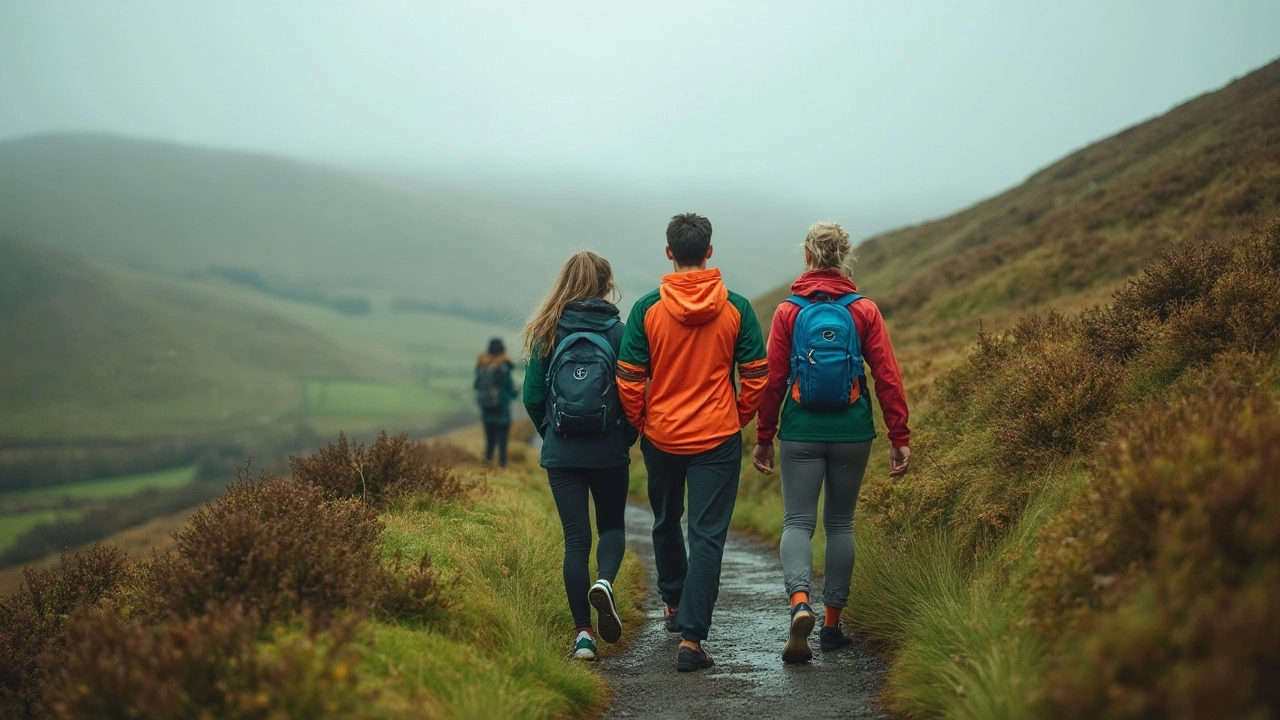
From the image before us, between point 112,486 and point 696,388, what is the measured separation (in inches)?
5447

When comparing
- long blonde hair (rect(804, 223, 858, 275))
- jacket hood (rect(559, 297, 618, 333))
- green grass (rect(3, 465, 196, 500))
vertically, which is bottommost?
green grass (rect(3, 465, 196, 500))

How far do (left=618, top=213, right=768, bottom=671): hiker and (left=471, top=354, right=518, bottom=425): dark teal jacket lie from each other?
35.5ft

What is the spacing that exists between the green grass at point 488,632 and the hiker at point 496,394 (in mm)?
7789

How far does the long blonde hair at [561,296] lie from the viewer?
6836 mm

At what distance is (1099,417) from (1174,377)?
2.17 feet

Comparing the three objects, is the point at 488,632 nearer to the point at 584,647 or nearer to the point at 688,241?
the point at 584,647

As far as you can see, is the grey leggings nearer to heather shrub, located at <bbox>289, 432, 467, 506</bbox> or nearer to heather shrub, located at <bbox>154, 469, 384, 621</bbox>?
heather shrub, located at <bbox>154, 469, 384, 621</bbox>

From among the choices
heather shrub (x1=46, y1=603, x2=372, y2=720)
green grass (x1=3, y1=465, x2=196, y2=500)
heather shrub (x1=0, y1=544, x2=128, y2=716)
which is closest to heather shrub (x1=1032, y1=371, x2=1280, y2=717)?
heather shrub (x1=46, y1=603, x2=372, y2=720)

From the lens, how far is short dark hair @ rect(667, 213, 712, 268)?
21.7ft

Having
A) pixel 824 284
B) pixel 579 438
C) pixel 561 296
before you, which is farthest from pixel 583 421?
pixel 824 284

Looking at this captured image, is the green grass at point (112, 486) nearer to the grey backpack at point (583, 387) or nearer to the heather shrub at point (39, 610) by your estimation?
the heather shrub at point (39, 610)

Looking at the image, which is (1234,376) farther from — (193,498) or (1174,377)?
(193,498)

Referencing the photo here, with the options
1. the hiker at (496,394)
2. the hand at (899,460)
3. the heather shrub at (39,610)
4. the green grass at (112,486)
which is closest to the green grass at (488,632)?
the hand at (899,460)

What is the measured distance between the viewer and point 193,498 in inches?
4080
